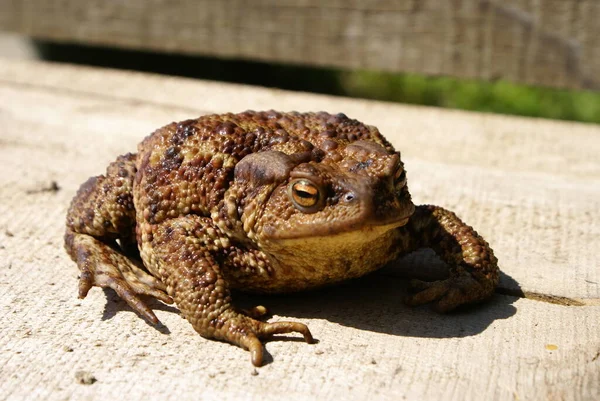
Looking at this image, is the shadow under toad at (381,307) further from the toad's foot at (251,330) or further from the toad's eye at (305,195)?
the toad's eye at (305,195)

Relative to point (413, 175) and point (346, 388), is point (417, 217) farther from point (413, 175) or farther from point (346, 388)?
point (413, 175)

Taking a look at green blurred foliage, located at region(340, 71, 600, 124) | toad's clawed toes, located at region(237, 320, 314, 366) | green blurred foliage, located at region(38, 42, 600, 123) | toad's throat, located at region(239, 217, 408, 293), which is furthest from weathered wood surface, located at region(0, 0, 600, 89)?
toad's clawed toes, located at region(237, 320, 314, 366)

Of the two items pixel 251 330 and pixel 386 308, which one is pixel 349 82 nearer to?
pixel 386 308

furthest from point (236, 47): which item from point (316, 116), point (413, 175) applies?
point (316, 116)

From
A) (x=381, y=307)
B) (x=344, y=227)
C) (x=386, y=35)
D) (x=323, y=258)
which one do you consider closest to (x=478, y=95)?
(x=386, y=35)

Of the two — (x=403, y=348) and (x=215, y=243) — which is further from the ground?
(x=215, y=243)

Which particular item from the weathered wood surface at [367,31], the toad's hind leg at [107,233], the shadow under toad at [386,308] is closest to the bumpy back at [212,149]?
the toad's hind leg at [107,233]

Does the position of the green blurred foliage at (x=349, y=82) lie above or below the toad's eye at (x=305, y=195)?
below
